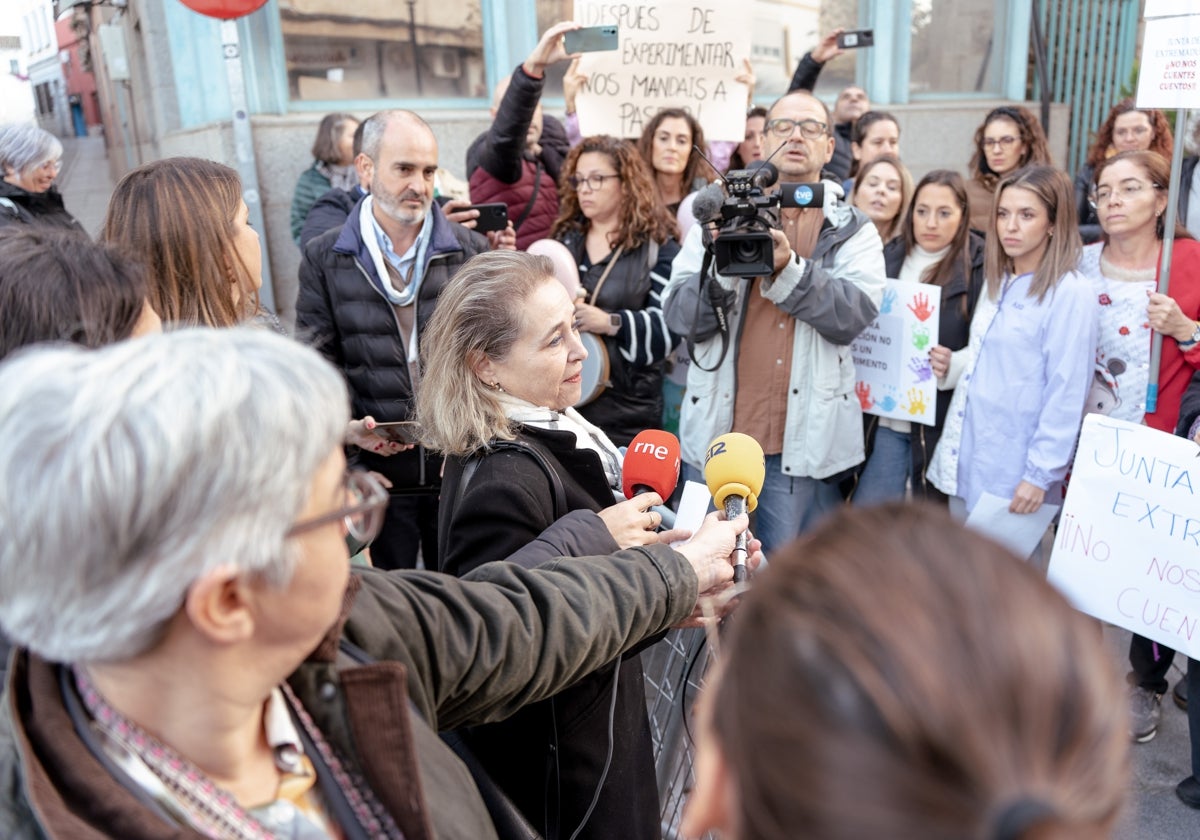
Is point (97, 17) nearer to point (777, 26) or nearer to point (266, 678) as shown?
point (777, 26)

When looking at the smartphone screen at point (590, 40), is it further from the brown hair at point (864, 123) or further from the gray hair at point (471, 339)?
the gray hair at point (471, 339)

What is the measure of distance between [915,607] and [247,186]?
→ 6286 millimetres

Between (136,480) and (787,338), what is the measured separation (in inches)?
117

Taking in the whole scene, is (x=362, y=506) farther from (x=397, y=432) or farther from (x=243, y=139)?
(x=243, y=139)

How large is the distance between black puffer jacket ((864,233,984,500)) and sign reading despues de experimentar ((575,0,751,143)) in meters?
1.43

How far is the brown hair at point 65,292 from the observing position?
1381 mm

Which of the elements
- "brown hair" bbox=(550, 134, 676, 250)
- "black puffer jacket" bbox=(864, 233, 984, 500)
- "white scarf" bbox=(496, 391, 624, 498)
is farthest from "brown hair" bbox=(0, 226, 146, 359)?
"black puffer jacket" bbox=(864, 233, 984, 500)

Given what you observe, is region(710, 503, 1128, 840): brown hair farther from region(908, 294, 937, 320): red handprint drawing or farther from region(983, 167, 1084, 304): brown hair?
region(908, 294, 937, 320): red handprint drawing

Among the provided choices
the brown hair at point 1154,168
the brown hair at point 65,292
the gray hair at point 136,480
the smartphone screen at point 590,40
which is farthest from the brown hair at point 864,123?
the gray hair at point 136,480

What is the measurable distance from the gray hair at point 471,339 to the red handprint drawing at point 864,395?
196 centimetres

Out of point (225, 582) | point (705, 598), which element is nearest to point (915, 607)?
point (225, 582)

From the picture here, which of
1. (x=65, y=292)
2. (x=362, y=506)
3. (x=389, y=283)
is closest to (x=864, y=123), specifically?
(x=389, y=283)

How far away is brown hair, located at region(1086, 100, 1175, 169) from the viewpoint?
5.01m

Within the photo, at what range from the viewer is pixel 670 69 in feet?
15.7
